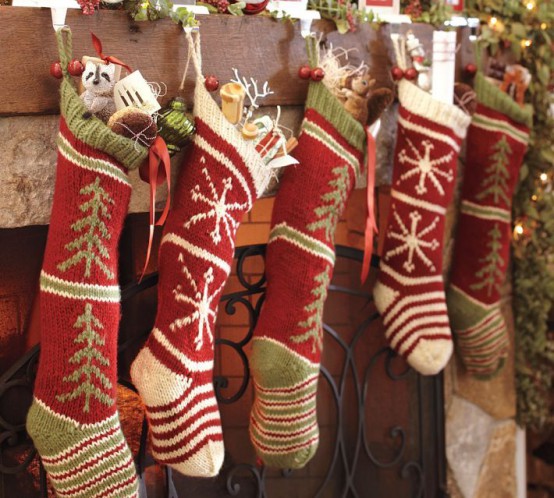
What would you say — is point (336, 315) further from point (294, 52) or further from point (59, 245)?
point (59, 245)

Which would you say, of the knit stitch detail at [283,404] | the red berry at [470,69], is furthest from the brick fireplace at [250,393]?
the red berry at [470,69]

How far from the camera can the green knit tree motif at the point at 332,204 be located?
59.9 inches

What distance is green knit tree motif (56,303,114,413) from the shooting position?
1.22m

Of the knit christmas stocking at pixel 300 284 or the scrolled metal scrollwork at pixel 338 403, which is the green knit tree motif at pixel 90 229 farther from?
the knit christmas stocking at pixel 300 284

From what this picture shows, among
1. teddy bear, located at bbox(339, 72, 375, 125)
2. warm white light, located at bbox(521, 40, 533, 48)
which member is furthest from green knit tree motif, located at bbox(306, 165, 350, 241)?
warm white light, located at bbox(521, 40, 533, 48)

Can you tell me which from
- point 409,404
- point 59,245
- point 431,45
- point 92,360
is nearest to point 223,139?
point 59,245

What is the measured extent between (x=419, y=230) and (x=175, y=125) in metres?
0.66

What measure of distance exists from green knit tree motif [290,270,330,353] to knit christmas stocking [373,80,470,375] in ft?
0.84

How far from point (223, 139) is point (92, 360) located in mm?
453

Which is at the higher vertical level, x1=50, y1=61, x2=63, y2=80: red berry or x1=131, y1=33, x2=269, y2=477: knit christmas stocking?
x1=50, y1=61, x2=63, y2=80: red berry

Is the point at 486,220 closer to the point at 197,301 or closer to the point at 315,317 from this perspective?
the point at 315,317

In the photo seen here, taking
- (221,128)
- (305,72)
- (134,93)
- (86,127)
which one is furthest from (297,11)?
(86,127)

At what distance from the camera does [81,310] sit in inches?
47.9

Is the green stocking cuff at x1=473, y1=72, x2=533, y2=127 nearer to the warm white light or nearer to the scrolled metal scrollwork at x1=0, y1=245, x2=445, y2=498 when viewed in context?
the warm white light
